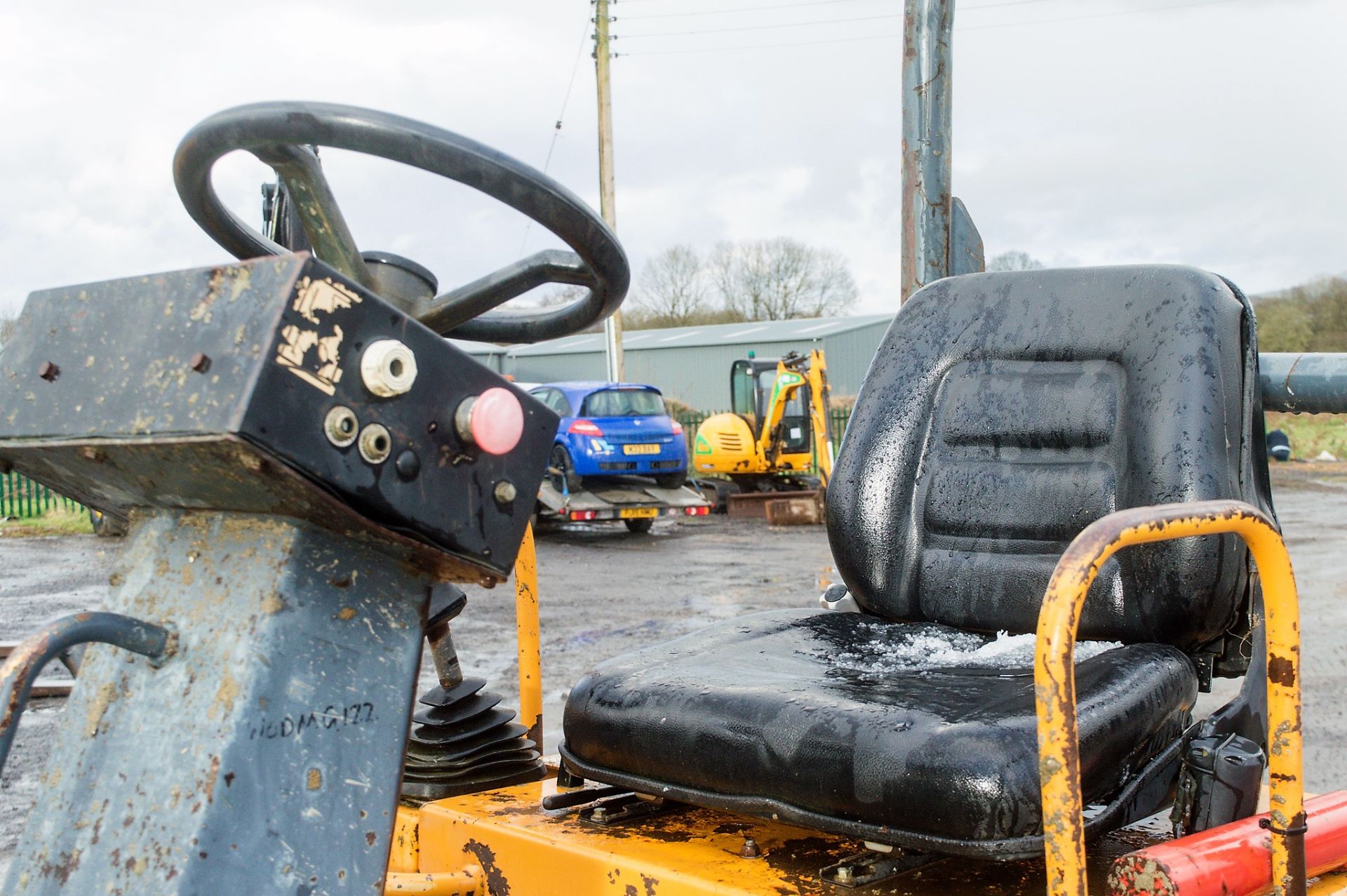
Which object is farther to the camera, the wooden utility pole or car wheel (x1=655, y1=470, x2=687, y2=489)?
the wooden utility pole

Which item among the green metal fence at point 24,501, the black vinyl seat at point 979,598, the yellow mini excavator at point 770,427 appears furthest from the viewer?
the green metal fence at point 24,501

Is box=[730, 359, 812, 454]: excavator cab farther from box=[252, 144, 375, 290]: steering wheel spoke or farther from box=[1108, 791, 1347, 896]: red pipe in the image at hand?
box=[252, 144, 375, 290]: steering wheel spoke

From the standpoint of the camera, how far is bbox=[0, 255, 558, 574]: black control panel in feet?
3.18

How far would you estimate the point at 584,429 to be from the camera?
12.6 metres

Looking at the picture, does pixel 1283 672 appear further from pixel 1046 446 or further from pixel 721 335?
pixel 721 335

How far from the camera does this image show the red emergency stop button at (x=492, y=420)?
1.07 m

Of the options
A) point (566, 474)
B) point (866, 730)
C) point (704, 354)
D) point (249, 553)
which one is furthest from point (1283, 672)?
point (704, 354)

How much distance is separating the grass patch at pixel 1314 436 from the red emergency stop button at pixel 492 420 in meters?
21.1

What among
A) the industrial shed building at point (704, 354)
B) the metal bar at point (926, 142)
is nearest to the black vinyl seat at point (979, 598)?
the metal bar at point (926, 142)

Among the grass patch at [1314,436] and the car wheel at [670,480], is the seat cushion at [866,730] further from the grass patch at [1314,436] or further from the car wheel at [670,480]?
the grass patch at [1314,436]

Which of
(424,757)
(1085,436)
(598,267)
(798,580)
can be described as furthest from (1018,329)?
(798,580)

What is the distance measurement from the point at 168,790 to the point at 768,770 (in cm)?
71

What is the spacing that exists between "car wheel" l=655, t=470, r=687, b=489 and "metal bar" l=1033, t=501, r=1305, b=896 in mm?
11621

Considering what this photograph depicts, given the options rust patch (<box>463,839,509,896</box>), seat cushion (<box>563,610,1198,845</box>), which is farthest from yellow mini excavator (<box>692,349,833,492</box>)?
Answer: rust patch (<box>463,839,509,896</box>)
